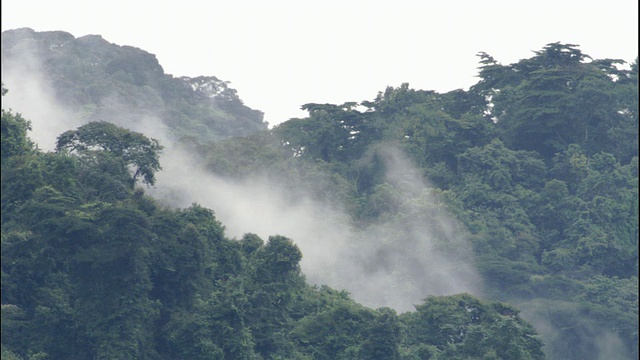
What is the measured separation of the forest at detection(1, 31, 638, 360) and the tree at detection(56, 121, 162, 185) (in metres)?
0.09

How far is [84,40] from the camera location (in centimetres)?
10862

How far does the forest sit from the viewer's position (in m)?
43.8

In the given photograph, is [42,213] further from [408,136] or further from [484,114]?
[484,114]

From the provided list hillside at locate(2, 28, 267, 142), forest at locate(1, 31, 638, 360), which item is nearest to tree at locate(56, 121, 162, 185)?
forest at locate(1, 31, 638, 360)

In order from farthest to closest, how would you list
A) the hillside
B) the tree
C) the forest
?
the hillside, the tree, the forest

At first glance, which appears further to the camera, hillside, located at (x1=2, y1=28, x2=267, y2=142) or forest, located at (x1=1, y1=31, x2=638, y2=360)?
hillside, located at (x1=2, y1=28, x2=267, y2=142)

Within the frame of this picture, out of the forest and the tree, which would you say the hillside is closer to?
the forest

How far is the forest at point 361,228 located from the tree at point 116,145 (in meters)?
0.09

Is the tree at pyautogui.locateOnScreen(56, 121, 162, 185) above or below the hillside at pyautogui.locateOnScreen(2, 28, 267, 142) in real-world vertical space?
below

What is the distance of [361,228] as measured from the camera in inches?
2594

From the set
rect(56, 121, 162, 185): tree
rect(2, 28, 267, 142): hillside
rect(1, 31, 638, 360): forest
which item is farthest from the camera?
rect(2, 28, 267, 142): hillside

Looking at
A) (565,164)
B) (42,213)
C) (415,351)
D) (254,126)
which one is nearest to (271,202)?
(565,164)

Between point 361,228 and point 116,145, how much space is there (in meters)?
17.8

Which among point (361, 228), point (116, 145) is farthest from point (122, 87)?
point (116, 145)
